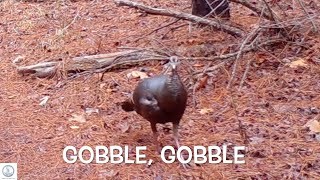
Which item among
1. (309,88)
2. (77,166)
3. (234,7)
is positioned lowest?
(77,166)

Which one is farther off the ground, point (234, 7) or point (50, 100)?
point (234, 7)

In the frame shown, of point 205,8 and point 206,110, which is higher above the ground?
point 205,8

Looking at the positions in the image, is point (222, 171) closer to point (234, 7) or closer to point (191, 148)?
point (191, 148)

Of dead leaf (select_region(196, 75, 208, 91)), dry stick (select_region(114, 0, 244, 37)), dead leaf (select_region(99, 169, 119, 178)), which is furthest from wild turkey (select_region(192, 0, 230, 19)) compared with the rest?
dead leaf (select_region(99, 169, 119, 178))

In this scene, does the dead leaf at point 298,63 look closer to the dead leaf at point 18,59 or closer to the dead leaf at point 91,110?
the dead leaf at point 91,110

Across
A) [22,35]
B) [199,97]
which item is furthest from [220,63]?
[22,35]

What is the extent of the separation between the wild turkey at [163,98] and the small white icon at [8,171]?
0.68 meters

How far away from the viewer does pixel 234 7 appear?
16.0ft

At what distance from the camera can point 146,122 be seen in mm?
3002

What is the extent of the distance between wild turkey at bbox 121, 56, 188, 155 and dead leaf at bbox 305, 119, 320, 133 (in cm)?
77

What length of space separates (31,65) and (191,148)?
1.75m

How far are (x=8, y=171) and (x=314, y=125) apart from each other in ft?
5.28

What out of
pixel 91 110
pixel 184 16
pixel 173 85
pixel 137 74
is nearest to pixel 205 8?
pixel 184 16

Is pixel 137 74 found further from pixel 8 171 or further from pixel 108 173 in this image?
pixel 8 171
